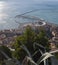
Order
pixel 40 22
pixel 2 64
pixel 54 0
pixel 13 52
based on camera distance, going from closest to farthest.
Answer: pixel 2 64
pixel 13 52
pixel 40 22
pixel 54 0

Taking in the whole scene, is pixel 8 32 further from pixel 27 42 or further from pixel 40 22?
pixel 27 42

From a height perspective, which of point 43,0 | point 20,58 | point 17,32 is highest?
point 20,58

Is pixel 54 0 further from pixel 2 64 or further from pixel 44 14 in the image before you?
pixel 2 64

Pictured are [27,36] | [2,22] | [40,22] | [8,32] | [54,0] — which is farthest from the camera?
[54,0]

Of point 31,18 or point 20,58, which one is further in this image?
point 31,18

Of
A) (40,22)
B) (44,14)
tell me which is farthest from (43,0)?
(40,22)

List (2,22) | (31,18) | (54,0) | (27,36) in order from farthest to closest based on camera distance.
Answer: (54,0) → (31,18) → (2,22) → (27,36)

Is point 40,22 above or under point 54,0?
above

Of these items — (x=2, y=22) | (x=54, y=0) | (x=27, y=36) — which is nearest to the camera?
(x=27, y=36)

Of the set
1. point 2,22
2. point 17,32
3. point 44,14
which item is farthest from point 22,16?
point 17,32
